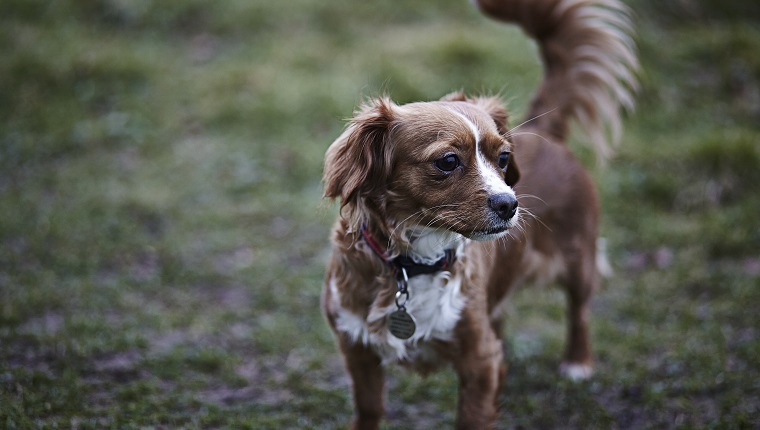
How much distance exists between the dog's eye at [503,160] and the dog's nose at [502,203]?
0.30 metres

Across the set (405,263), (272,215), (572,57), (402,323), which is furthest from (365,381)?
(272,215)

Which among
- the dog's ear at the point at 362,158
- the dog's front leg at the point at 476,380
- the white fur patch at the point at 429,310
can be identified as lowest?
the dog's front leg at the point at 476,380

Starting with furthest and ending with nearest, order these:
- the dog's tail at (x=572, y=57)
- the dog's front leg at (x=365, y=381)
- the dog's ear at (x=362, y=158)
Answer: the dog's tail at (x=572, y=57) → the dog's front leg at (x=365, y=381) → the dog's ear at (x=362, y=158)

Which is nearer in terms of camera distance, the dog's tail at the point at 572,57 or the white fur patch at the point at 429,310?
the white fur patch at the point at 429,310

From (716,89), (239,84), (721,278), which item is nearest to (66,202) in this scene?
(239,84)

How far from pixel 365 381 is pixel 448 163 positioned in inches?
40.4

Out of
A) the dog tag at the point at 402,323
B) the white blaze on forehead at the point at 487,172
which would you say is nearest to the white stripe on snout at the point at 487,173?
the white blaze on forehead at the point at 487,172

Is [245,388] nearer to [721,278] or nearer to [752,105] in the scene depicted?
[721,278]

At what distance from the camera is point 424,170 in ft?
9.25

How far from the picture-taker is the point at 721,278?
16.3ft

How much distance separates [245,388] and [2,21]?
6048 millimetres

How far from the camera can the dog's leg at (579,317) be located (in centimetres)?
408

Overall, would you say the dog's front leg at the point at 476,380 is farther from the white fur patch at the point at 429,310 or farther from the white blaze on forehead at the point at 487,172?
the white blaze on forehead at the point at 487,172

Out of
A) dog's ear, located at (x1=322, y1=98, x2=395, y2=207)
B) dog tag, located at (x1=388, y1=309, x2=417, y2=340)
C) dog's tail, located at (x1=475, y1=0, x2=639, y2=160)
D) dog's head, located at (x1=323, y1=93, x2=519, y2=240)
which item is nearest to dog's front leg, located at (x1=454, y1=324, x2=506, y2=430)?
dog tag, located at (x1=388, y1=309, x2=417, y2=340)
